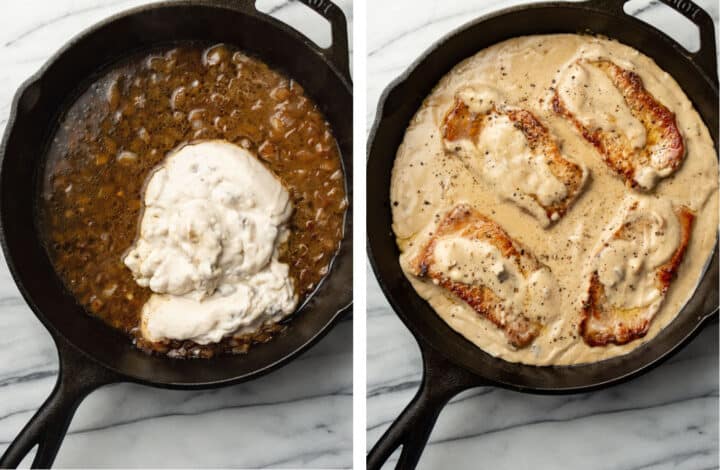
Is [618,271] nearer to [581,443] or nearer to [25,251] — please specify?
[581,443]

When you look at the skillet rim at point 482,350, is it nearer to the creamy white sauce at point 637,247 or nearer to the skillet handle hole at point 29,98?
the creamy white sauce at point 637,247

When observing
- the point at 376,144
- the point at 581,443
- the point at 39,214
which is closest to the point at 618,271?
the point at 581,443

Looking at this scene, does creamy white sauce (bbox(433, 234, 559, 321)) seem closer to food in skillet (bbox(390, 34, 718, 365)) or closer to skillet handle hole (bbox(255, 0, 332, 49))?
food in skillet (bbox(390, 34, 718, 365))

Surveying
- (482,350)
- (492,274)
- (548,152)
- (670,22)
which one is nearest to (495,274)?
(492,274)

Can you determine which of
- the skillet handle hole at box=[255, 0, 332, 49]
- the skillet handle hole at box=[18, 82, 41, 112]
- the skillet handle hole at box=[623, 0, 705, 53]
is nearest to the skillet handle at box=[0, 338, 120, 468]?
the skillet handle hole at box=[18, 82, 41, 112]

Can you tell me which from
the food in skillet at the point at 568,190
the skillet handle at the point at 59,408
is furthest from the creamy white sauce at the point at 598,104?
the skillet handle at the point at 59,408

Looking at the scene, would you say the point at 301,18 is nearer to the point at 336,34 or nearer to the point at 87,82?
the point at 336,34

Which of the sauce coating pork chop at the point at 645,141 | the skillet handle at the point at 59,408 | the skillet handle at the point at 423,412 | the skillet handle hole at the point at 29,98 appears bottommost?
the skillet handle at the point at 59,408
